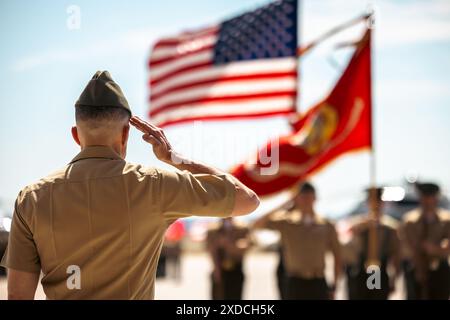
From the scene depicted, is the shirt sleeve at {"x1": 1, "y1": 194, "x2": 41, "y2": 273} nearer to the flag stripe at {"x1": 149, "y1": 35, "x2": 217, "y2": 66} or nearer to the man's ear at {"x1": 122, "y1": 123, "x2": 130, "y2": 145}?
the man's ear at {"x1": 122, "y1": 123, "x2": 130, "y2": 145}

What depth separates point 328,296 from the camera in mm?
8859

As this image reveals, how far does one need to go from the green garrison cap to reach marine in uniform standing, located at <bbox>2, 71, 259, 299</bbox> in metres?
0.21

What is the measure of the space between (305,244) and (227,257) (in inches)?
83.0

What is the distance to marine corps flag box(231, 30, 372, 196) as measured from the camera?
10.3m

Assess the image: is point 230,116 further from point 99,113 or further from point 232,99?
point 99,113

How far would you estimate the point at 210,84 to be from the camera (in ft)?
35.6

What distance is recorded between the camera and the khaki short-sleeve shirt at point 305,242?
895cm

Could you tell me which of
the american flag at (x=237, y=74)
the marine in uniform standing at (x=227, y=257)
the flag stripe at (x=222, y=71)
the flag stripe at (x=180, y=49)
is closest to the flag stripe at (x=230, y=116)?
the american flag at (x=237, y=74)

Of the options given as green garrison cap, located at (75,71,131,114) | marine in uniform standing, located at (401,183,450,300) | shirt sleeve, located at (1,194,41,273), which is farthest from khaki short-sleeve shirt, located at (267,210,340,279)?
shirt sleeve, located at (1,194,41,273)

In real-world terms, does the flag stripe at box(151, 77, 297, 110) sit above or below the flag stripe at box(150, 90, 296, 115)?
above

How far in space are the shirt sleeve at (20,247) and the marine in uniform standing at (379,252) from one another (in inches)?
290

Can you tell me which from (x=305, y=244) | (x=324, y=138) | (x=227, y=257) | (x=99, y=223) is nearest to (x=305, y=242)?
(x=305, y=244)
